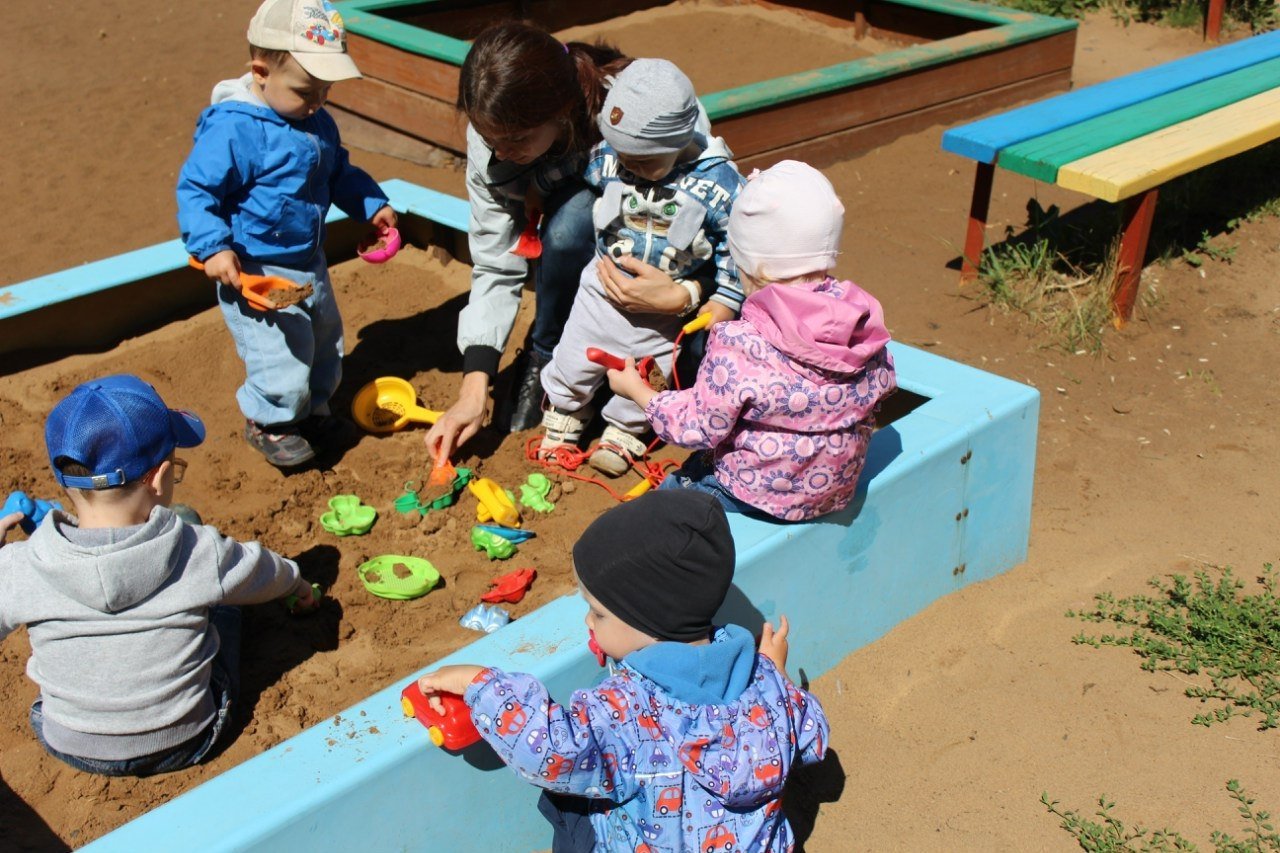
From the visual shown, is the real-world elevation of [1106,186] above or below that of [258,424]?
above

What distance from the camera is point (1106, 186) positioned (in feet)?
11.7

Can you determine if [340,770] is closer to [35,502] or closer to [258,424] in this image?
[35,502]

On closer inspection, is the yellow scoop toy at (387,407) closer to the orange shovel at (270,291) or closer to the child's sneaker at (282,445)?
the child's sneaker at (282,445)

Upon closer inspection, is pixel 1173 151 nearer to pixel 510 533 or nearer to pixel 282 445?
pixel 510 533

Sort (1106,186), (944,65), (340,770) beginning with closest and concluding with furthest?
(340,770) < (1106,186) < (944,65)

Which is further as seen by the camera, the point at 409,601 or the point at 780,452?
the point at 409,601

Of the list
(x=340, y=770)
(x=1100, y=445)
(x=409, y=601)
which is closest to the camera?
(x=340, y=770)

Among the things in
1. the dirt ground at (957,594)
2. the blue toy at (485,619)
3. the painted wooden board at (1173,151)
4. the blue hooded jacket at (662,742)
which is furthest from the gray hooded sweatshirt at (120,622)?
the painted wooden board at (1173,151)

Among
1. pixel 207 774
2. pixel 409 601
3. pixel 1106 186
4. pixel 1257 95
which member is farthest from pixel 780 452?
pixel 1257 95

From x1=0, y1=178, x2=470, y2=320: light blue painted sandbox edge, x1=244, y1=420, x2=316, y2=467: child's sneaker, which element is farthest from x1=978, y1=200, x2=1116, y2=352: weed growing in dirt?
x1=244, y1=420, x2=316, y2=467: child's sneaker

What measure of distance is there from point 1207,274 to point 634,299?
7.72 ft

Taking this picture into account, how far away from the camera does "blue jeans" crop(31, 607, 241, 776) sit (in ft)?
6.93

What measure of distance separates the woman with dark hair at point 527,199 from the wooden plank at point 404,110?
6.90ft

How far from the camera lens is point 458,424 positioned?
2873 millimetres
